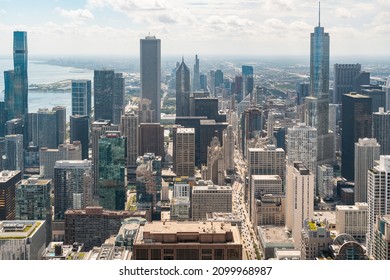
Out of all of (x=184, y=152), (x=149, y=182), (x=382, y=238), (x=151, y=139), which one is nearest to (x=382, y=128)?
(x=184, y=152)

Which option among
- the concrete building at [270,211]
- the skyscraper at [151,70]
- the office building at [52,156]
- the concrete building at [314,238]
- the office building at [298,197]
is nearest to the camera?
the concrete building at [314,238]

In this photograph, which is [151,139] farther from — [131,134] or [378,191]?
[378,191]

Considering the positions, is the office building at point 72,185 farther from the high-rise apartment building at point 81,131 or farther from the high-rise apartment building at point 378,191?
the high-rise apartment building at point 378,191

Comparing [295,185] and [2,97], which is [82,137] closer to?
[2,97]

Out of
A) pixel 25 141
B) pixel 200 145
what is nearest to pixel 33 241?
pixel 25 141

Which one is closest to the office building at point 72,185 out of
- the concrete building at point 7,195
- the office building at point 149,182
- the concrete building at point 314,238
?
the concrete building at point 7,195
